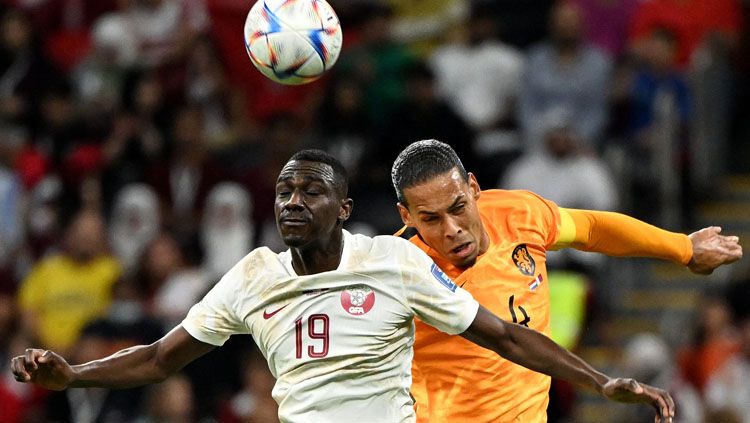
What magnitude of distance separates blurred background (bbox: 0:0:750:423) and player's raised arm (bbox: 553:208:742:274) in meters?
3.27

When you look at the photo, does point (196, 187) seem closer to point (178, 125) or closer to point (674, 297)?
point (178, 125)

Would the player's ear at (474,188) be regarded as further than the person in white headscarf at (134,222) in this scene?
No

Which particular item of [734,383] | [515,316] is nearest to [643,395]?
[515,316]

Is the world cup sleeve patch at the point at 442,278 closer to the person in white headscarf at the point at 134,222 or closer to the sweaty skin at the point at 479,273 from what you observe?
the sweaty skin at the point at 479,273

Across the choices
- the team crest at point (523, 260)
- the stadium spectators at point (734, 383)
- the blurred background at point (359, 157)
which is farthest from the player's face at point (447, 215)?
the stadium spectators at point (734, 383)

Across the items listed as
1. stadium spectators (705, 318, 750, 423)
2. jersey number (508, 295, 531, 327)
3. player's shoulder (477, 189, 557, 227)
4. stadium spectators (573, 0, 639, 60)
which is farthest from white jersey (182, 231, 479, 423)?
stadium spectators (573, 0, 639, 60)

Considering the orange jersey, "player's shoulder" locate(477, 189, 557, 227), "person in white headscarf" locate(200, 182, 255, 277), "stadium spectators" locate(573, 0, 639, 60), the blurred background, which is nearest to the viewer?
the orange jersey

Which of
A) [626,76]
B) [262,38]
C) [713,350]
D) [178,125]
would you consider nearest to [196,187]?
[178,125]

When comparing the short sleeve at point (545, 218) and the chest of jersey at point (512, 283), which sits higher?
the short sleeve at point (545, 218)

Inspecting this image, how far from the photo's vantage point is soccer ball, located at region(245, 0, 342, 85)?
6551mm

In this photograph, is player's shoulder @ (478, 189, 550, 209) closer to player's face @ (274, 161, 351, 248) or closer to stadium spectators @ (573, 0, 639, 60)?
player's face @ (274, 161, 351, 248)

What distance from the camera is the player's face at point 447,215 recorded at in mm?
5969

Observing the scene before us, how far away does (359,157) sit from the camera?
11617 millimetres

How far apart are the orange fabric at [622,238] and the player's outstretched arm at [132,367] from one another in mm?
1771
